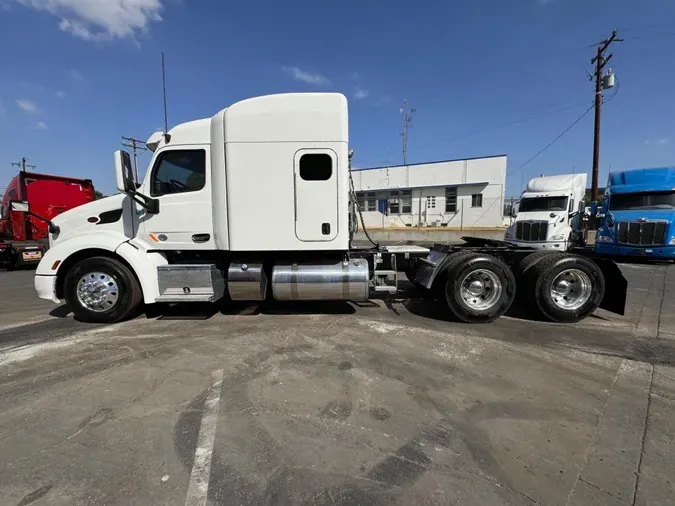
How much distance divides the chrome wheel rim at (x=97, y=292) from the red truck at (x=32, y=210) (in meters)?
8.28

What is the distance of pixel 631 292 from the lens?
752 cm

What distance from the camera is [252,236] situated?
5.25 meters

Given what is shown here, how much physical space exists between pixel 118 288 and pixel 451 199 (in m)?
26.6

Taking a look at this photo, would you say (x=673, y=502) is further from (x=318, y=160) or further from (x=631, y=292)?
(x=631, y=292)

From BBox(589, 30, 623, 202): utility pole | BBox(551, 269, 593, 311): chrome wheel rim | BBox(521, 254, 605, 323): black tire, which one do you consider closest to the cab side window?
BBox(521, 254, 605, 323): black tire

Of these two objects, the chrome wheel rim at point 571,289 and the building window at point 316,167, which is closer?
the building window at point 316,167

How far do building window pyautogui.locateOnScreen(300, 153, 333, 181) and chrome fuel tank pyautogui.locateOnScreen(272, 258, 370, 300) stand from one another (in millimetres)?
1472

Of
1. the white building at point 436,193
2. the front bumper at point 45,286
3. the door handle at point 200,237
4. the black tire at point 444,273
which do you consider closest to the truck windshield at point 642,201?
the black tire at point 444,273

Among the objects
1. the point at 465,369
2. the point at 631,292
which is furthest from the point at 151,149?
the point at 631,292

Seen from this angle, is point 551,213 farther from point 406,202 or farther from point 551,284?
point 406,202

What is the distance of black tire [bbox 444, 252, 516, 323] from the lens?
519 cm

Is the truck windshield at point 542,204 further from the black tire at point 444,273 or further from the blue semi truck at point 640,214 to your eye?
the black tire at point 444,273

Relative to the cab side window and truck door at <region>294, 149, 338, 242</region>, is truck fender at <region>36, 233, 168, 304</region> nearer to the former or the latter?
the cab side window

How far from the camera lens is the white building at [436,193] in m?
25.9
